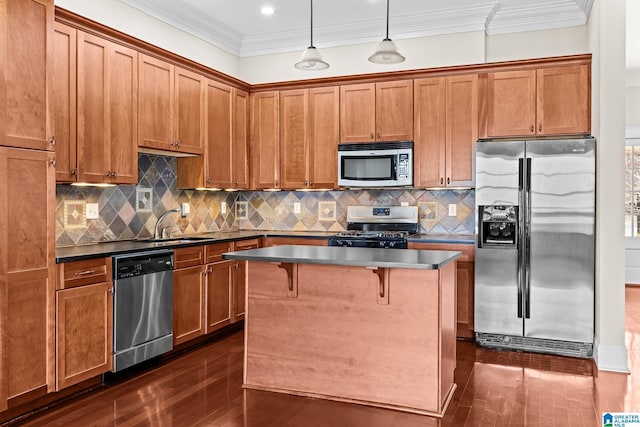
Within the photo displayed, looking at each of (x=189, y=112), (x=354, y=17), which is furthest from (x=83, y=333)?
(x=354, y=17)

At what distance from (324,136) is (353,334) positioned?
9.04 feet

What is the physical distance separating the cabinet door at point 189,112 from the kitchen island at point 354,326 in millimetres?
1705

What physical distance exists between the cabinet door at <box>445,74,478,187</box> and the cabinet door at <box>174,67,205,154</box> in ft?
7.62

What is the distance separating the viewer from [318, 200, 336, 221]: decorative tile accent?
5.79 metres

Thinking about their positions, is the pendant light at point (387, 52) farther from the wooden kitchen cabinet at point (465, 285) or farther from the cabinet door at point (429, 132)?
the wooden kitchen cabinet at point (465, 285)

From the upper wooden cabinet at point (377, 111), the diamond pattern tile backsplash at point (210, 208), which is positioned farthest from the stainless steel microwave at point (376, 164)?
the diamond pattern tile backsplash at point (210, 208)

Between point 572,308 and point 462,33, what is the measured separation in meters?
2.72

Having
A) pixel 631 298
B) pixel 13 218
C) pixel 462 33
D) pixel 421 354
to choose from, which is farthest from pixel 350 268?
pixel 631 298

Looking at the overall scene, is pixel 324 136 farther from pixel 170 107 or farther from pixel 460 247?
pixel 460 247

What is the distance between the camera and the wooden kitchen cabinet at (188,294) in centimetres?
417

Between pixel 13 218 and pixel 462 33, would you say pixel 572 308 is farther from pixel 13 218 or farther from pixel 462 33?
pixel 13 218

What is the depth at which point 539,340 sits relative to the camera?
4414mm

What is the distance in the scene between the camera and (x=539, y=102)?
15.3 feet

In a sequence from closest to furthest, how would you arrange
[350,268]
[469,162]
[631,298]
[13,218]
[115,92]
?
[13,218] → [350,268] → [115,92] → [469,162] → [631,298]
